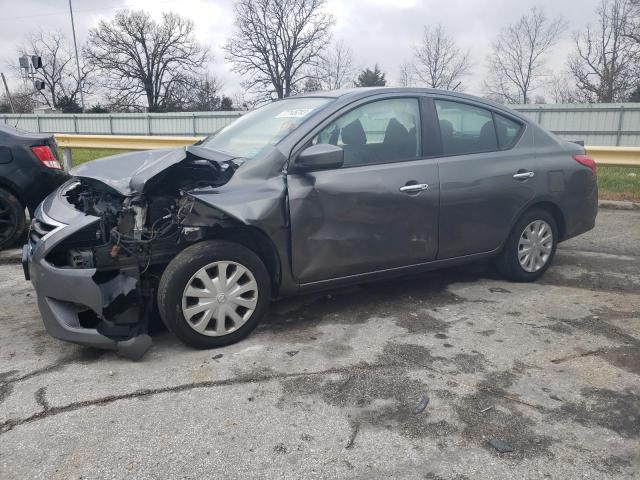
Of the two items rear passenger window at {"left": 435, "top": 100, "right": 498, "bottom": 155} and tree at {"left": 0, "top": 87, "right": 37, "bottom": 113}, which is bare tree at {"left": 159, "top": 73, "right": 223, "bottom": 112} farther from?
rear passenger window at {"left": 435, "top": 100, "right": 498, "bottom": 155}

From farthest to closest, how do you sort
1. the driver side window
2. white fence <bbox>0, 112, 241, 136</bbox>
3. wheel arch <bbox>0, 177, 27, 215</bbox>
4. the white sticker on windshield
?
white fence <bbox>0, 112, 241, 136</bbox>
wheel arch <bbox>0, 177, 27, 215</bbox>
the white sticker on windshield
the driver side window

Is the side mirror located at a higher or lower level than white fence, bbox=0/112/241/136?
lower

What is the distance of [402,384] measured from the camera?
3025 millimetres

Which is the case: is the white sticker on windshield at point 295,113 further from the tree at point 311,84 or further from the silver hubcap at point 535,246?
the tree at point 311,84

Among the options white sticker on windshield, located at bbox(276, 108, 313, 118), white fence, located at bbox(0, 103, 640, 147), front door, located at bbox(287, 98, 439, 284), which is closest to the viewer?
front door, located at bbox(287, 98, 439, 284)

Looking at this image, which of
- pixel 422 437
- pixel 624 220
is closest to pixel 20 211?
pixel 422 437

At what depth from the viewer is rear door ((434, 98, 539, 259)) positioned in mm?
4266

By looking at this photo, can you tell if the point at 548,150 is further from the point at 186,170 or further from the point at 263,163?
the point at 186,170

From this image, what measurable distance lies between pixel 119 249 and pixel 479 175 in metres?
2.74

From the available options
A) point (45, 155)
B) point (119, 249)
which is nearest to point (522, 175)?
point (119, 249)

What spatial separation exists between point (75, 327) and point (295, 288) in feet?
4.52

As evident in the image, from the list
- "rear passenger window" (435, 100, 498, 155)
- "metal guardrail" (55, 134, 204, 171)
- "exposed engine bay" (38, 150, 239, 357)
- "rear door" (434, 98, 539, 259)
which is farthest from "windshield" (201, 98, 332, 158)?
"metal guardrail" (55, 134, 204, 171)

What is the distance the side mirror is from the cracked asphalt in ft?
3.73

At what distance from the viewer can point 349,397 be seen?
2.89m
